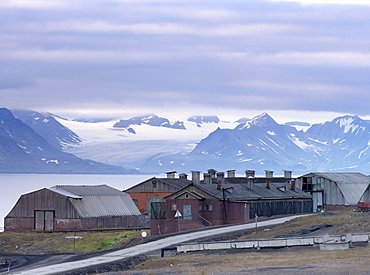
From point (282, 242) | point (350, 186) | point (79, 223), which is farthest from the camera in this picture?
point (350, 186)

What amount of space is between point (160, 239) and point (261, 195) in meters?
29.9

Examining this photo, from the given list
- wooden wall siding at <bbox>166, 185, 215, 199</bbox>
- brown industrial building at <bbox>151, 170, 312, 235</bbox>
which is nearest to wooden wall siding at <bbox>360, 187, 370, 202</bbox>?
brown industrial building at <bbox>151, 170, 312, 235</bbox>

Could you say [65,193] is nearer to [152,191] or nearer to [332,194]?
[152,191]

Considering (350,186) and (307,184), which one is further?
(350,186)

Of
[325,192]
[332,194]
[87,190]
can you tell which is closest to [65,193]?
[87,190]

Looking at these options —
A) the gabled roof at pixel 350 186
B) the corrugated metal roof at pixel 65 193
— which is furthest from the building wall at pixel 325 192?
the corrugated metal roof at pixel 65 193

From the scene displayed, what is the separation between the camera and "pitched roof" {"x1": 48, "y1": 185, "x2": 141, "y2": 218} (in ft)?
332

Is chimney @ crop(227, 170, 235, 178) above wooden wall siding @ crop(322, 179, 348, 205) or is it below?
above

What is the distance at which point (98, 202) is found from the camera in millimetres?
104500

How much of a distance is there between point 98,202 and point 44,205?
7157mm

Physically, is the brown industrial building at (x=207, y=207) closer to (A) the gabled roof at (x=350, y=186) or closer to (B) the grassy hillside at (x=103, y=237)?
(B) the grassy hillside at (x=103, y=237)

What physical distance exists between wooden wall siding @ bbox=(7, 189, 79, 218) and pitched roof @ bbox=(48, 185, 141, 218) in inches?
28.9

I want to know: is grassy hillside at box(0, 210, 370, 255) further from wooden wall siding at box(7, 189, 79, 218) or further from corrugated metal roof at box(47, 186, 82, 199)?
corrugated metal roof at box(47, 186, 82, 199)

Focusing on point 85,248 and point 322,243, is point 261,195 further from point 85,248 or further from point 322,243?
point 322,243
